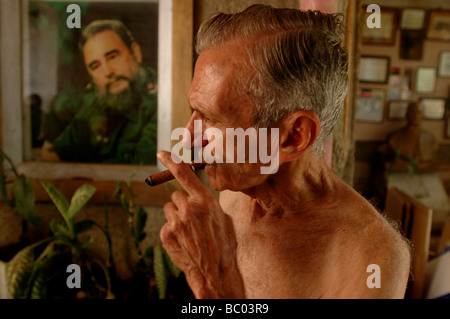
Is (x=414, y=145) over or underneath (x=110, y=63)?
underneath

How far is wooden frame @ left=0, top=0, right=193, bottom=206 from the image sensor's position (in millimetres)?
604

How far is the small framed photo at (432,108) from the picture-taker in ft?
2.45

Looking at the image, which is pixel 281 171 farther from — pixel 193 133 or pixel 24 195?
pixel 24 195

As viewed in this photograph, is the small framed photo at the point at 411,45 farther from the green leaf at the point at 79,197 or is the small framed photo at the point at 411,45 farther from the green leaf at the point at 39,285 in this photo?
the green leaf at the point at 39,285

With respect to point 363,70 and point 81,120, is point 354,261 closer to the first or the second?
point 363,70

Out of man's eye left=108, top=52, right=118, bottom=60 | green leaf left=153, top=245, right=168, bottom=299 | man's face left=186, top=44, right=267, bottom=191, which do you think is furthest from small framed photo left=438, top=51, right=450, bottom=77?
green leaf left=153, top=245, right=168, bottom=299

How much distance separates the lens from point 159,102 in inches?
26.0

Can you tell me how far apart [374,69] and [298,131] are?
30 centimetres

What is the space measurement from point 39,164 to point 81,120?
17 cm

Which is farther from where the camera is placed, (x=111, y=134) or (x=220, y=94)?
(x=111, y=134)

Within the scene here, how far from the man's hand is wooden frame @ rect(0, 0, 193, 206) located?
0.21 metres

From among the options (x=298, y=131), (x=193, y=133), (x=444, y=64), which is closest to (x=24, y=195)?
(x=193, y=133)

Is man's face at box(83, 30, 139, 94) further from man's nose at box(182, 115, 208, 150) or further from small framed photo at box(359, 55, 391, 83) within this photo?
small framed photo at box(359, 55, 391, 83)

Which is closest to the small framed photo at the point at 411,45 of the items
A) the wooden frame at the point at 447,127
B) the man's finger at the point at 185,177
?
the wooden frame at the point at 447,127
